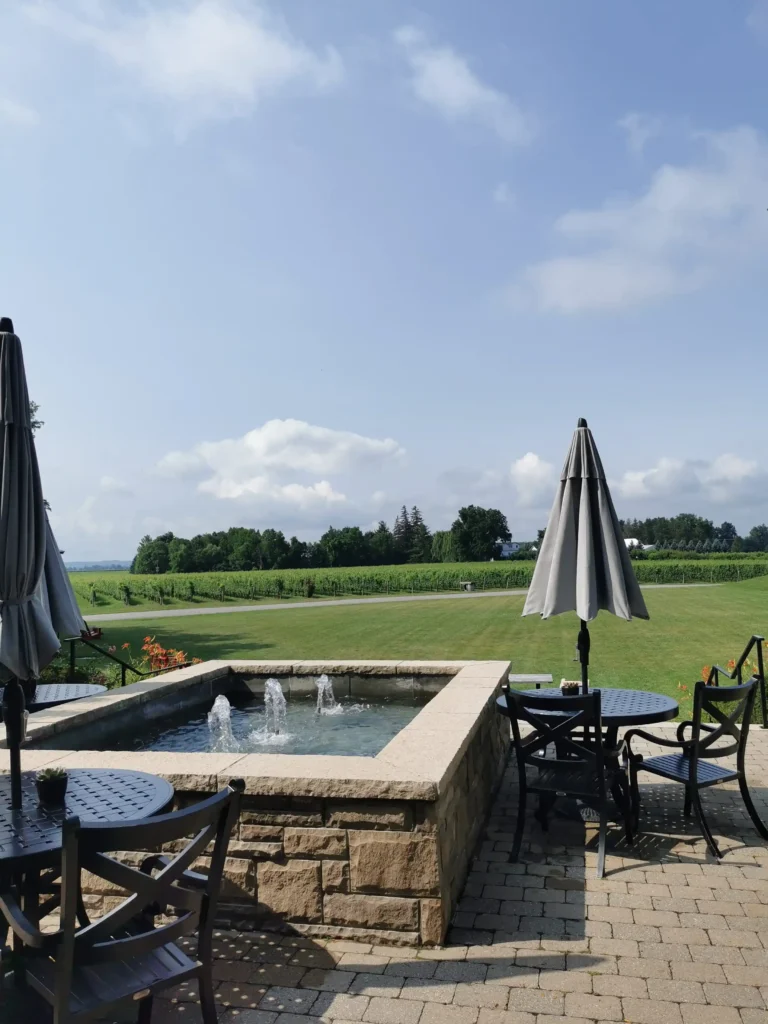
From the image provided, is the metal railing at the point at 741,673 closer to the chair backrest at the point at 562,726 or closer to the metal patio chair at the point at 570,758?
the metal patio chair at the point at 570,758

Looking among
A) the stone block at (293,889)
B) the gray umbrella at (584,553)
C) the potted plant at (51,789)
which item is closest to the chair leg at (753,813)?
the gray umbrella at (584,553)

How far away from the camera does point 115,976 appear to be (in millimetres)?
2129

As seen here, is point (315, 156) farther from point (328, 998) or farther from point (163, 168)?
point (328, 998)

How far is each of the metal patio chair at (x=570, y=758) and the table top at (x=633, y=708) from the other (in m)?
0.16

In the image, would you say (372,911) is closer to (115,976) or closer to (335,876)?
(335,876)

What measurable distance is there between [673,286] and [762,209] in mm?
2929

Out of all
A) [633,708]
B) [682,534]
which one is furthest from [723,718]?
[682,534]

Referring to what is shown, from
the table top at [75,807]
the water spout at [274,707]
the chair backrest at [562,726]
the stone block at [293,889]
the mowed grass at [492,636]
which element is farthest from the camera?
the mowed grass at [492,636]

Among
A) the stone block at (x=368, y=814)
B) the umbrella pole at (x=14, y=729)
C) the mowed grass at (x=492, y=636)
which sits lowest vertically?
the mowed grass at (x=492, y=636)

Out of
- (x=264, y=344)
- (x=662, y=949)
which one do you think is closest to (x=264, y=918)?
(x=662, y=949)

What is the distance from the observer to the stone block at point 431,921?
3131mm

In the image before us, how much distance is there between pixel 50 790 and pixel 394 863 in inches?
59.4

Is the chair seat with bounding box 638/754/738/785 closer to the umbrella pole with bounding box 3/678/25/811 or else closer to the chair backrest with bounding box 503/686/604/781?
the chair backrest with bounding box 503/686/604/781

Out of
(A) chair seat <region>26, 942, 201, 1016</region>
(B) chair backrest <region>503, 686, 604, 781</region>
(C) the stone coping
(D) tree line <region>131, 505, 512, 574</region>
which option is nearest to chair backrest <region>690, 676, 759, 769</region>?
(B) chair backrest <region>503, 686, 604, 781</region>
